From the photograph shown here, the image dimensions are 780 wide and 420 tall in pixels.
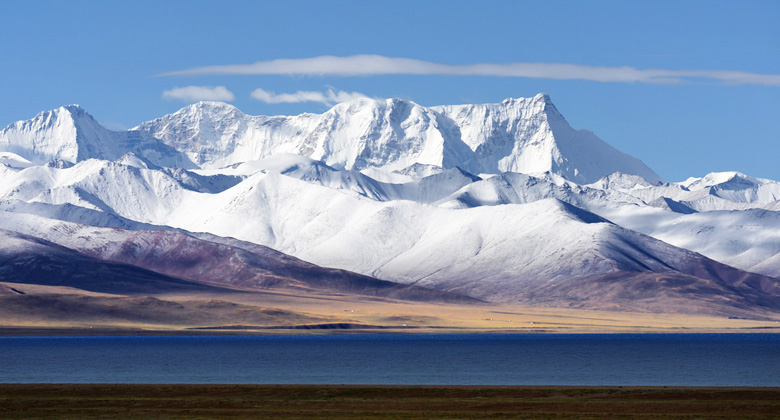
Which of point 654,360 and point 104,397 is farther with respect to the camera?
point 654,360

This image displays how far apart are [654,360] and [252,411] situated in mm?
85134

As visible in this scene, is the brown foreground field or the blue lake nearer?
the brown foreground field

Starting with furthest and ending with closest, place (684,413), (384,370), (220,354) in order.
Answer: (220,354)
(384,370)
(684,413)

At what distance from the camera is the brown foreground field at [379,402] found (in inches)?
3137

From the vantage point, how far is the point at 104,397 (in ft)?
301

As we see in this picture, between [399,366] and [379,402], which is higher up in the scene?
[399,366]

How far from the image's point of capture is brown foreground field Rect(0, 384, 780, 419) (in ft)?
261

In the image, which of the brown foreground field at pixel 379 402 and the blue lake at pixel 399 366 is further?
the blue lake at pixel 399 366

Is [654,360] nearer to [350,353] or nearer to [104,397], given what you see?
[350,353]

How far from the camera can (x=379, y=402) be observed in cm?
8800

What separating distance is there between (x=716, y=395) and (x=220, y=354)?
320 feet

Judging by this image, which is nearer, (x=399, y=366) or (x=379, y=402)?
(x=379, y=402)

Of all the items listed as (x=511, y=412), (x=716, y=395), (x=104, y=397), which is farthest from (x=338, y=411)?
A: (x=716, y=395)

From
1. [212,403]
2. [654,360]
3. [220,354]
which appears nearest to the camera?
[212,403]
